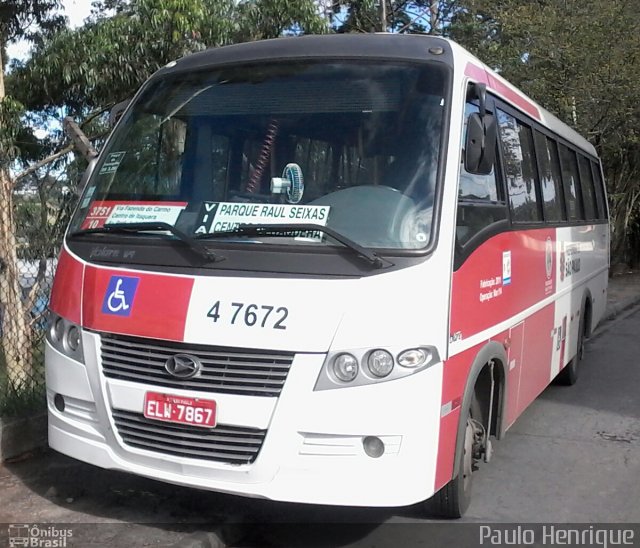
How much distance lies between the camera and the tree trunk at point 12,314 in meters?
6.66

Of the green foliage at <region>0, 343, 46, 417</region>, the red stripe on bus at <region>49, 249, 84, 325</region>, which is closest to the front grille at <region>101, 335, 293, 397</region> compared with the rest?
the red stripe on bus at <region>49, 249, 84, 325</region>

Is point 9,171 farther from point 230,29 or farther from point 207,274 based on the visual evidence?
point 207,274

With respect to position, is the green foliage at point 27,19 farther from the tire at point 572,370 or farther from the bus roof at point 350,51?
the tire at point 572,370

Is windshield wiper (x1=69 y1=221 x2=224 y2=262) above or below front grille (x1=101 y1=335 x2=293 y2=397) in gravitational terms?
above

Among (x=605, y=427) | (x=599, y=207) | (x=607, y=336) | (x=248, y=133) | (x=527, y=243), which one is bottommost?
(x=607, y=336)

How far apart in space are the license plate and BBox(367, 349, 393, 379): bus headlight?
773 millimetres

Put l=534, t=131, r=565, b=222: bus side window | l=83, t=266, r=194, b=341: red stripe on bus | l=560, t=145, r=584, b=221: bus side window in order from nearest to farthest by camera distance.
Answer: l=83, t=266, r=194, b=341: red stripe on bus
l=534, t=131, r=565, b=222: bus side window
l=560, t=145, r=584, b=221: bus side window

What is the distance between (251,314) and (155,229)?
0.78 metres

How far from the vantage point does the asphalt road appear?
4.28 m

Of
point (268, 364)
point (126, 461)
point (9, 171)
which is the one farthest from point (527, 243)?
point (9, 171)

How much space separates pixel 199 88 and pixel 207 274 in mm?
1370

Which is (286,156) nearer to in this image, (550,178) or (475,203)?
(475,203)

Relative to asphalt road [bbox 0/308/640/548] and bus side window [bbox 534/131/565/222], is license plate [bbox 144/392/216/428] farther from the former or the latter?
bus side window [bbox 534/131/565/222]

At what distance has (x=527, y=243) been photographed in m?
5.56
